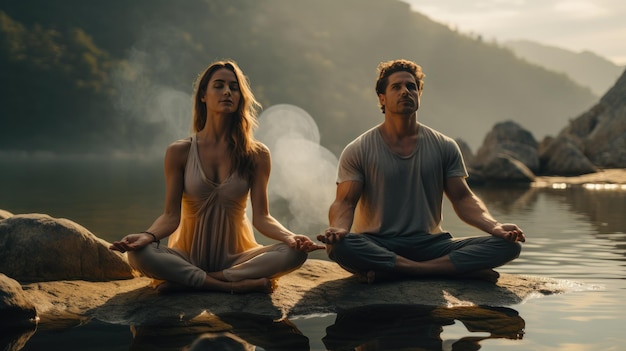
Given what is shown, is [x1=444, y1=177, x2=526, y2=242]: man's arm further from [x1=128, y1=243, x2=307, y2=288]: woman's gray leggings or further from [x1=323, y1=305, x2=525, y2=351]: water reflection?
[x1=128, y1=243, x2=307, y2=288]: woman's gray leggings

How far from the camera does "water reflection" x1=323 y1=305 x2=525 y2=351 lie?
4641 mm

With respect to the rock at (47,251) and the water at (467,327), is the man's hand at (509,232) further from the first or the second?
the rock at (47,251)

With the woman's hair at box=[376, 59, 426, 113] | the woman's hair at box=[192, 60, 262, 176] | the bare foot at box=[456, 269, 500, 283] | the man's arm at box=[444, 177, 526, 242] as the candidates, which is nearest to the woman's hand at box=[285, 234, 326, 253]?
the woman's hair at box=[192, 60, 262, 176]

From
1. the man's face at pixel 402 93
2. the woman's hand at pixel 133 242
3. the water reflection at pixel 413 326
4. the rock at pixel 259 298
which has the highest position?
the man's face at pixel 402 93

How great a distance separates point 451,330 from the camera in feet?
16.4

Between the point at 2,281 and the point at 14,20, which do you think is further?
the point at 14,20

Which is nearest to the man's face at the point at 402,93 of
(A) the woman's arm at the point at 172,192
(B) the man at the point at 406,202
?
(B) the man at the point at 406,202

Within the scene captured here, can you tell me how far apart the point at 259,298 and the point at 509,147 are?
988 inches

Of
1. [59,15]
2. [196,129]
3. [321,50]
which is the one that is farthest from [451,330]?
[321,50]

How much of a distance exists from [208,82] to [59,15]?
76.5 m

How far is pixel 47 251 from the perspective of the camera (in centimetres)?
646

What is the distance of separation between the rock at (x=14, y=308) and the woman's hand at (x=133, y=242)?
0.66 meters

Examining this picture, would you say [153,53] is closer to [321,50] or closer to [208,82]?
[321,50]

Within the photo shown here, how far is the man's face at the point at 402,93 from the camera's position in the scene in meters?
6.48
